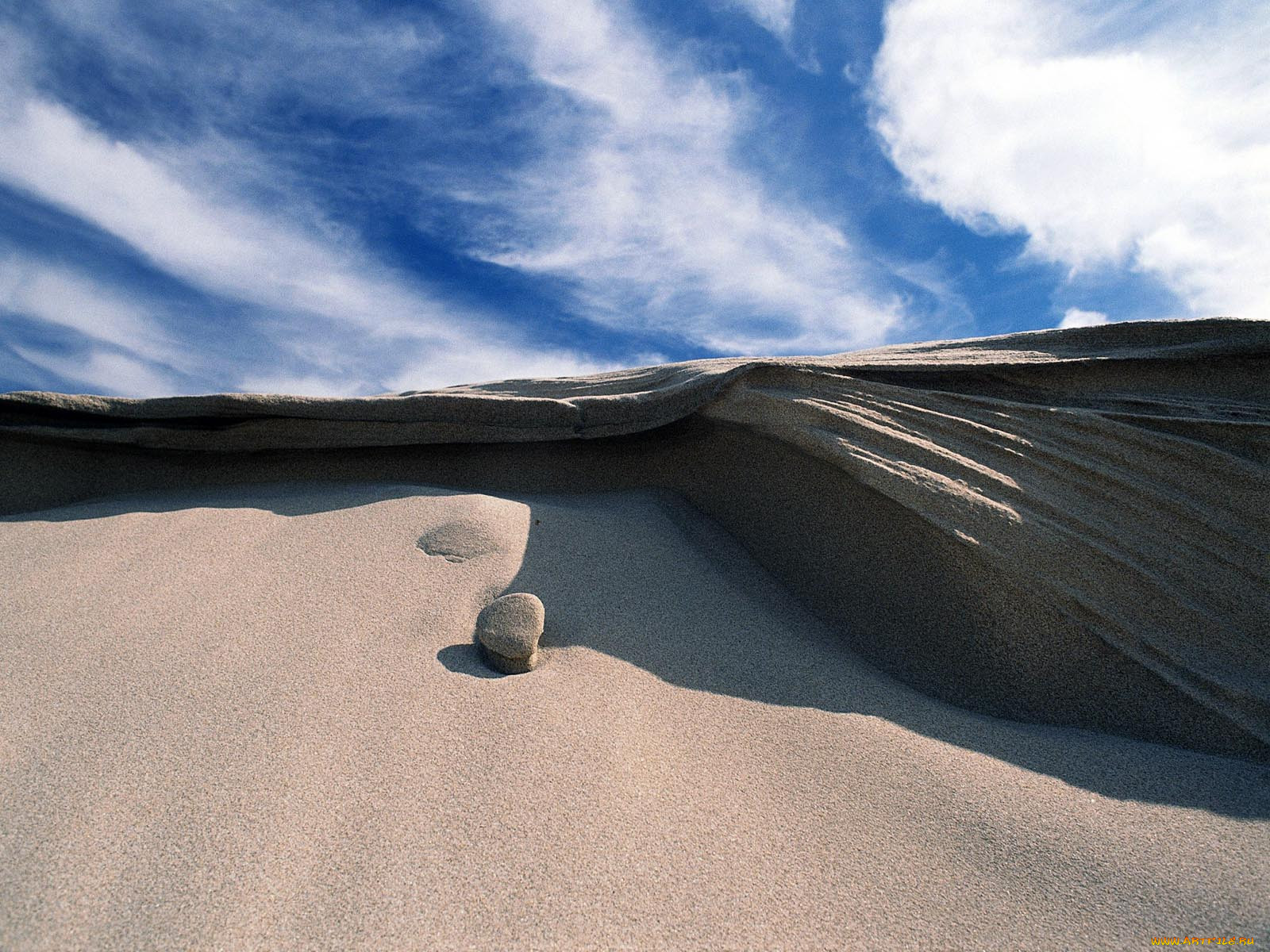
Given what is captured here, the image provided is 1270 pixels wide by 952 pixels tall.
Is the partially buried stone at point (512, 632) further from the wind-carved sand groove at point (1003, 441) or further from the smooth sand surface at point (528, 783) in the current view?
the wind-carved sand groove at point (1003, 441)

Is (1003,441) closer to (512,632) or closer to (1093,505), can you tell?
(1093,505)

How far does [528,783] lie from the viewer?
1.48m

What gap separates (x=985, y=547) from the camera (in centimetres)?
225

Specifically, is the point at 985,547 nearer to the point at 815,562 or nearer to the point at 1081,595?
the point at 1081,595

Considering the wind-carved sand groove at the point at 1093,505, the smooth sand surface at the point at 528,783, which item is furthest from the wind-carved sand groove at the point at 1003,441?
the smooth sand surface at the point at 528,783

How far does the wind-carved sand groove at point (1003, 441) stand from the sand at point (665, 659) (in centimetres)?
1

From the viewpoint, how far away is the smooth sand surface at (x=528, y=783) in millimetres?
1223

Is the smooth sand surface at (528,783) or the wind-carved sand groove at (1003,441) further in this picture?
the wind-carved sand groove at (1003,441)

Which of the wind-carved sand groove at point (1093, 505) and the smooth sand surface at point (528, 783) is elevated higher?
the wind-carved sand groove at point (1093, 505)

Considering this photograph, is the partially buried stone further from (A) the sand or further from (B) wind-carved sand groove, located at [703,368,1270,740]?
(B) wind-carved sand groove, located at [703,368,1270,740]

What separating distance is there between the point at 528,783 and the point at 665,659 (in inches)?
26.1

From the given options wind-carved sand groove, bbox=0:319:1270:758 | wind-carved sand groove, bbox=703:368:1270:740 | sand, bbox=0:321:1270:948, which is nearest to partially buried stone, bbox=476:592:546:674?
sand, bbox=0:321:1270:948

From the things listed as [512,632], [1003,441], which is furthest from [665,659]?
[1003,441]

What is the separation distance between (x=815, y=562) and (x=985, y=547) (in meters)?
0.63
